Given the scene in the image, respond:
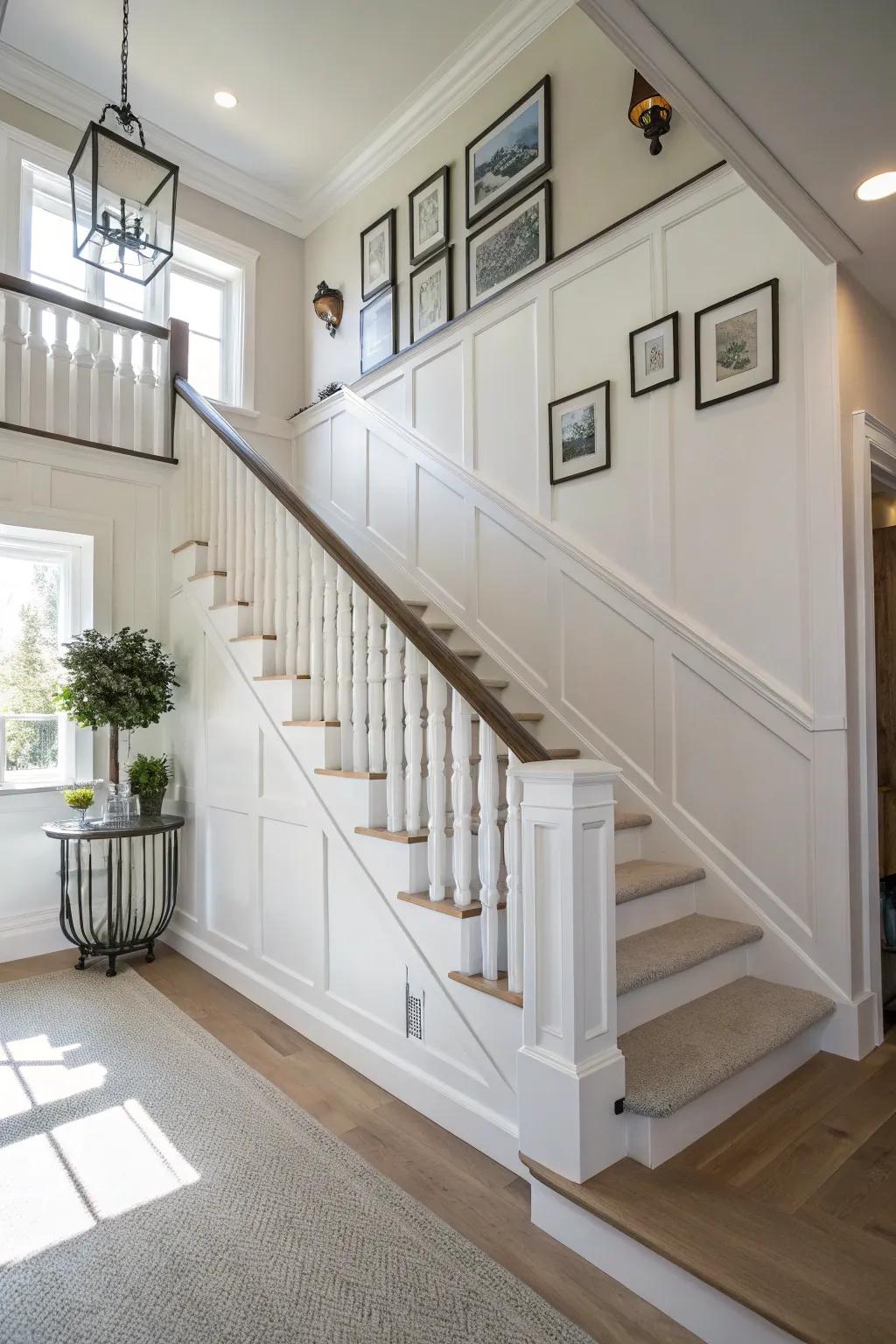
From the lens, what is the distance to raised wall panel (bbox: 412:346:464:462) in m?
4.09

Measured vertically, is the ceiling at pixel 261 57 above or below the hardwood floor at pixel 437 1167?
above

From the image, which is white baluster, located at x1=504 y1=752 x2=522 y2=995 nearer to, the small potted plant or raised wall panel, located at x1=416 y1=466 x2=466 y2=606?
raised wall panel, located at x1=416 y1=466 x2=466 y2=606

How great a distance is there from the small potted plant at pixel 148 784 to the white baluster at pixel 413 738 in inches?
77.0

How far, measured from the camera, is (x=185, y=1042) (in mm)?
2773

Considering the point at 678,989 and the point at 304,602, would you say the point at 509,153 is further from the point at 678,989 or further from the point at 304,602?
the point at 678,989

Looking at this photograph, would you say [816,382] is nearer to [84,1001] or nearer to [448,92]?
[448,92]

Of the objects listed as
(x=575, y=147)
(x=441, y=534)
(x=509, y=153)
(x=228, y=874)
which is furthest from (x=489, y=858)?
(x=509, y=153)

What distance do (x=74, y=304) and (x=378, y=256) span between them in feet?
6.34

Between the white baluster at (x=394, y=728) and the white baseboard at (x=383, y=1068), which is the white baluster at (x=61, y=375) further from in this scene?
the white baseboard at (x=383, y=1068)

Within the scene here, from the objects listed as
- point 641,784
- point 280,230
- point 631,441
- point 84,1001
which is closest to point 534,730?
point 641,784

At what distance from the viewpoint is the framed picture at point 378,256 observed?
4750 millimetres

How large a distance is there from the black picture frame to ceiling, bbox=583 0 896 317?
9.49 feet

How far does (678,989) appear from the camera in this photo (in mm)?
2359

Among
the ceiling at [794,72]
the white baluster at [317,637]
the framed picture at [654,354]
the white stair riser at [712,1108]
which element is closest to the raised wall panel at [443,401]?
the framed picture at [654,354]
